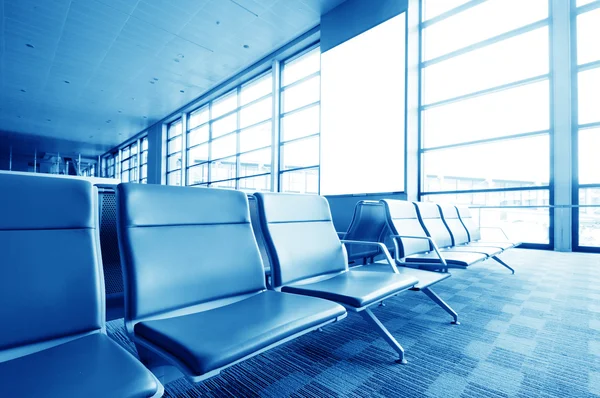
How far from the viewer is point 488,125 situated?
15.9 ft

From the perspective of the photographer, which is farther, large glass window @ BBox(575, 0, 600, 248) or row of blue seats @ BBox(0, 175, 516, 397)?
large glass window @ BBox(575, 0, 600, 248)

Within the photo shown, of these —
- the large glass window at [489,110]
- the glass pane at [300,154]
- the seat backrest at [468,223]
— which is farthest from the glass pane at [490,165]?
the glass pane at [300,154]

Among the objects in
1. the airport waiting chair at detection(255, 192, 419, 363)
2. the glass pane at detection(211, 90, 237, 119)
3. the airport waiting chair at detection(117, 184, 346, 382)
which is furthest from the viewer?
the glass pane at detection(211, 90, 237, 119)

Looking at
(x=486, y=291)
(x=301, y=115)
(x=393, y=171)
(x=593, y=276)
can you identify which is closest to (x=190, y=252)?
(x=486, y=291)

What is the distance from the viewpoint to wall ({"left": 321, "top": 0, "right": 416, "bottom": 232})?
5.31 metres

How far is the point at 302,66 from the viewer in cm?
723

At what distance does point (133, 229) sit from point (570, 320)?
95.6 inches

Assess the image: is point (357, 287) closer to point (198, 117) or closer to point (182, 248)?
point (182, 248)

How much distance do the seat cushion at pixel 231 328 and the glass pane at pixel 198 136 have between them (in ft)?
30.7

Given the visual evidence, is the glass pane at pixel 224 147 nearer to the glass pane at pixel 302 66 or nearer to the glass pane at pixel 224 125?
the glass pane at pixel 224 125

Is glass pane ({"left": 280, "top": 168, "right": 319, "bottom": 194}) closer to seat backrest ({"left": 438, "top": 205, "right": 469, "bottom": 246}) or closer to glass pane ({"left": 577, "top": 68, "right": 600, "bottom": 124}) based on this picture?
seat backrest ({"left": 438, "top": 205, "right": 469, "bottom": 246})

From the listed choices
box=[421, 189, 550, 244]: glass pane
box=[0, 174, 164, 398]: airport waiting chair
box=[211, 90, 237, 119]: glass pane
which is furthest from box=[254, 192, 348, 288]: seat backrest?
box=[211, 90, 237, 119]: glass pane

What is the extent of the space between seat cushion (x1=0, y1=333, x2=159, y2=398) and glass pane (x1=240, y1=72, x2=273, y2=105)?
7.60 m

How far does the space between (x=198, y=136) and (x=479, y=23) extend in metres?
8.14
